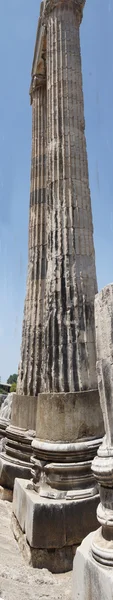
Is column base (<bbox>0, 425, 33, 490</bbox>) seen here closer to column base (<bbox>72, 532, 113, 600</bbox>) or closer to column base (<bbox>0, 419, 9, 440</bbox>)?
column base (<bbox>0, 419, 9, 440</bbox>)

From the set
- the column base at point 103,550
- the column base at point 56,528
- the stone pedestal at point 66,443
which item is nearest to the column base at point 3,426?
the stone pedestal at point 66,443

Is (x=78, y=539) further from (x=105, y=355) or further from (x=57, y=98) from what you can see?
(x=57, y=98)

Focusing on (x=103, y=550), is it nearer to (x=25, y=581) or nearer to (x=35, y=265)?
(x=25, y=581)

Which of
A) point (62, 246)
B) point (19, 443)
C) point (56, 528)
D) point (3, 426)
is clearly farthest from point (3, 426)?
point (62, 246)

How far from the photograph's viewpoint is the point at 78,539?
5258 millimetres

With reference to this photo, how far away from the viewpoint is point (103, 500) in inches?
123

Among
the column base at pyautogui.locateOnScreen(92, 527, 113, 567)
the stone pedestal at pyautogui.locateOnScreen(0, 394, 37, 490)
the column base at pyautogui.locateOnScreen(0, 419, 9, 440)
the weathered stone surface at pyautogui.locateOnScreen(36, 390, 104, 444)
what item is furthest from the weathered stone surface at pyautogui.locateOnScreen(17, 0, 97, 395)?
the column base at pyautogui.locateOnScreen(92, 527, 113, 567)

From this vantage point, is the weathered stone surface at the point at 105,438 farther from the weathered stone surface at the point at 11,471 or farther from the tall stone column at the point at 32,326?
the tall stone column at the point at 32,326

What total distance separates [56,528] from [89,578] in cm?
231

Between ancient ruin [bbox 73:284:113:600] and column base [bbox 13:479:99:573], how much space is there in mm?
1856

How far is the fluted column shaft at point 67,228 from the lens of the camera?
6320 mm

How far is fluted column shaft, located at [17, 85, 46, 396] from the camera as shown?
8.27 meters

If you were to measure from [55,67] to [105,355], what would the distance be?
7.00 metres

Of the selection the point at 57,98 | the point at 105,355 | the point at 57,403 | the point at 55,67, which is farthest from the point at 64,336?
the point at 55,67
